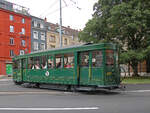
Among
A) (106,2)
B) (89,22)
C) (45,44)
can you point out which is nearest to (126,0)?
(106,2)

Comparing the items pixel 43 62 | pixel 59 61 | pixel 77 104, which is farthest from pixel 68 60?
pixel 77 104

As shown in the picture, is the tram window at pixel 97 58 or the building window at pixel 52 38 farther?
the building window at pixel 52 38

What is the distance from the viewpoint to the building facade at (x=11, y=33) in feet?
156

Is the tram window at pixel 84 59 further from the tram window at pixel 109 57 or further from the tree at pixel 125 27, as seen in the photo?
the tree at pixel 125 27

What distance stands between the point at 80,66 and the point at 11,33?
4028cm

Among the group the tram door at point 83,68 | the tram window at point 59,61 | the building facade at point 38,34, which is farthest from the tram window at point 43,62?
the building facade at point 38,34

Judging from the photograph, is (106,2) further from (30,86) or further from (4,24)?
(4,24)

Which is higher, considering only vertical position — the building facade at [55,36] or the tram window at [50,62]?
the building facade at [55,36]

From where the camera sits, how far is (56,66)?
48.3 feet

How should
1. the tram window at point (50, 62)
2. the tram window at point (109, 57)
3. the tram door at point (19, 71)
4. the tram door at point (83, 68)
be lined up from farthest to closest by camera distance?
the tram door at point (19, 71)
the tram window at point (50, 62)
the tram door at point (83, 68)
the tram window at point (109, 57)

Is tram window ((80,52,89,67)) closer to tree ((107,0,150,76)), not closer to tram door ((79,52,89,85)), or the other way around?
tram door ((79,52,89,85))

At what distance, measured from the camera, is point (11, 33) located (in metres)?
49.9

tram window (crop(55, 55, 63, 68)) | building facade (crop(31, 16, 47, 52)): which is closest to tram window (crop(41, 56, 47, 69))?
tram window (crop(55, 55, 63, 68))

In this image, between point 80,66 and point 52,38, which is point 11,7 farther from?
point 80,66
